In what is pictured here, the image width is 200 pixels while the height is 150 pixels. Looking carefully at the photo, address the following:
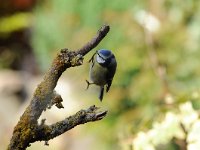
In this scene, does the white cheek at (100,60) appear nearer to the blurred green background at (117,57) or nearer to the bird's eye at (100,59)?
the bird's eye at (100,59)

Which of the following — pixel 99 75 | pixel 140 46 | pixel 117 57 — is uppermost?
pixel 140 46

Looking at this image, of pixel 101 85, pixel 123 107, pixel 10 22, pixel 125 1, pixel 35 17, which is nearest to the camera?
pixel 101 85

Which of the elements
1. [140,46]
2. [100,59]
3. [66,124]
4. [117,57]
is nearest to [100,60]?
[100,59]

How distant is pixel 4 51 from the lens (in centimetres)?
590

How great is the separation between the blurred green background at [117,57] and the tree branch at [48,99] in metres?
0.50

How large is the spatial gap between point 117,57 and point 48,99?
8.38 ft

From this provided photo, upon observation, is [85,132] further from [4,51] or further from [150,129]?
[4,51]

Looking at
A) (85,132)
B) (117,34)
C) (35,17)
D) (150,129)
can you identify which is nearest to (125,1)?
(117,34)

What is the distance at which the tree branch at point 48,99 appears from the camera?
62cm

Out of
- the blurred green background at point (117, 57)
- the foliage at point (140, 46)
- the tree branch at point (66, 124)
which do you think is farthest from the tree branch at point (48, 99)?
the foliage at point (140, 46)

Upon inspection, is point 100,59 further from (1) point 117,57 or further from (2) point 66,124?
(1) point 117,57

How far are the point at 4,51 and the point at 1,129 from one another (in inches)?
61.3

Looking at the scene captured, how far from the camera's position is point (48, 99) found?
2.12 feet

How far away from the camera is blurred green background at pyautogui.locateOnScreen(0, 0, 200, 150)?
115 inches
